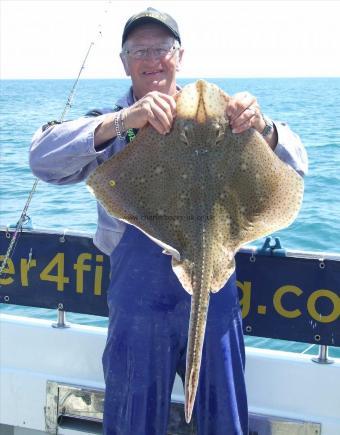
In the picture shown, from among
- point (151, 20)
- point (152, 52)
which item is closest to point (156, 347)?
point (152, 52)

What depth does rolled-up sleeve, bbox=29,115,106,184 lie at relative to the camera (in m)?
2.49

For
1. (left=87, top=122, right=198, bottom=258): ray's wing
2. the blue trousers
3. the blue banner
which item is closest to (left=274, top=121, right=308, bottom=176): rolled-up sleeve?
(left=87, top=122, right=198, bottom=258): ray's wing

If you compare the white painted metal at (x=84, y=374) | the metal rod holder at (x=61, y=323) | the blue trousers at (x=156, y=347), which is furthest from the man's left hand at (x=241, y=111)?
the metal rod holder at (x=61, y=323)

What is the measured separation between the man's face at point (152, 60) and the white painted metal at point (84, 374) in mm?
1566

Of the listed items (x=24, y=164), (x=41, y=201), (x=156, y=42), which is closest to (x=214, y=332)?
(x=156, y=42)

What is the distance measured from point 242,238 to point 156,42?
990mm

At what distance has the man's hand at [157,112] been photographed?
2.23m

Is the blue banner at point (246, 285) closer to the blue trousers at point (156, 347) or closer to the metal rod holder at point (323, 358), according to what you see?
the metal rod holder at point (323, 358)

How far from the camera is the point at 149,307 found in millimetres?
2547

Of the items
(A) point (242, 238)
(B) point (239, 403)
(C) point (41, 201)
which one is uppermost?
(A) point (242, 238)

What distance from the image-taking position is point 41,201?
1108 cm

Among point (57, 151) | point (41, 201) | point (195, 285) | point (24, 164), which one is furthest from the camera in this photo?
point (24, 164)

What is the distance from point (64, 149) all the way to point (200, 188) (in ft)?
2.08

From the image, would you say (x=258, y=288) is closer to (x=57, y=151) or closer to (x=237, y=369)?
(x=237, y=369)
